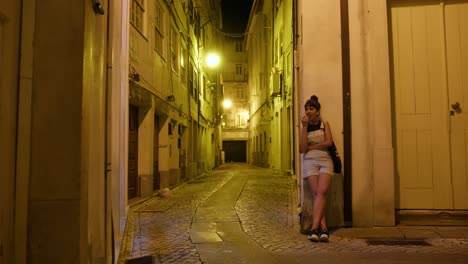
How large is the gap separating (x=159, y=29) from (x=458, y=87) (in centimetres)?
881

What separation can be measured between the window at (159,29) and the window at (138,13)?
120cm

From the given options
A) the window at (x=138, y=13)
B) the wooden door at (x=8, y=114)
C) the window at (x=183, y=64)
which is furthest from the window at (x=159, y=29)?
the wooden door at (x=8, y=114)

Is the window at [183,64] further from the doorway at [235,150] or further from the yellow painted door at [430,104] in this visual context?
the doorway at [235,150]

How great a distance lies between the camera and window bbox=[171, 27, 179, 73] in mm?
14923

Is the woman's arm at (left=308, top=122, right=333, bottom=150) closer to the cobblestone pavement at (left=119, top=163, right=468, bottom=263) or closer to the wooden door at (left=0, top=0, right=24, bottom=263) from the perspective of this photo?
the cobblestone pavement at (left=119, top=163, right=468, bottom=263)

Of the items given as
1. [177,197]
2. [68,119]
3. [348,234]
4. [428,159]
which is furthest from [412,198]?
[177,197]

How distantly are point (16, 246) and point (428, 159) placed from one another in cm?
522

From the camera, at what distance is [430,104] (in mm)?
6238

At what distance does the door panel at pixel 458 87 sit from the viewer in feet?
20.2

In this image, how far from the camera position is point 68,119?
3.21 m

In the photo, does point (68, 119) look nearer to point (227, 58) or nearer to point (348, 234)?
point (348, 234)

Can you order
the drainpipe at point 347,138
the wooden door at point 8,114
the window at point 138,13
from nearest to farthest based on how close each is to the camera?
the wooden door at point 8,114 < the drainpipe at point 347,138 < the window at point 138,13

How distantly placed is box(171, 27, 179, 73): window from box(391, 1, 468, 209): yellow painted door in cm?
961

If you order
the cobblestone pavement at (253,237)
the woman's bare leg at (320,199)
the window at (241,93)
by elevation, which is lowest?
the cobblestone pavement at (253,237)
